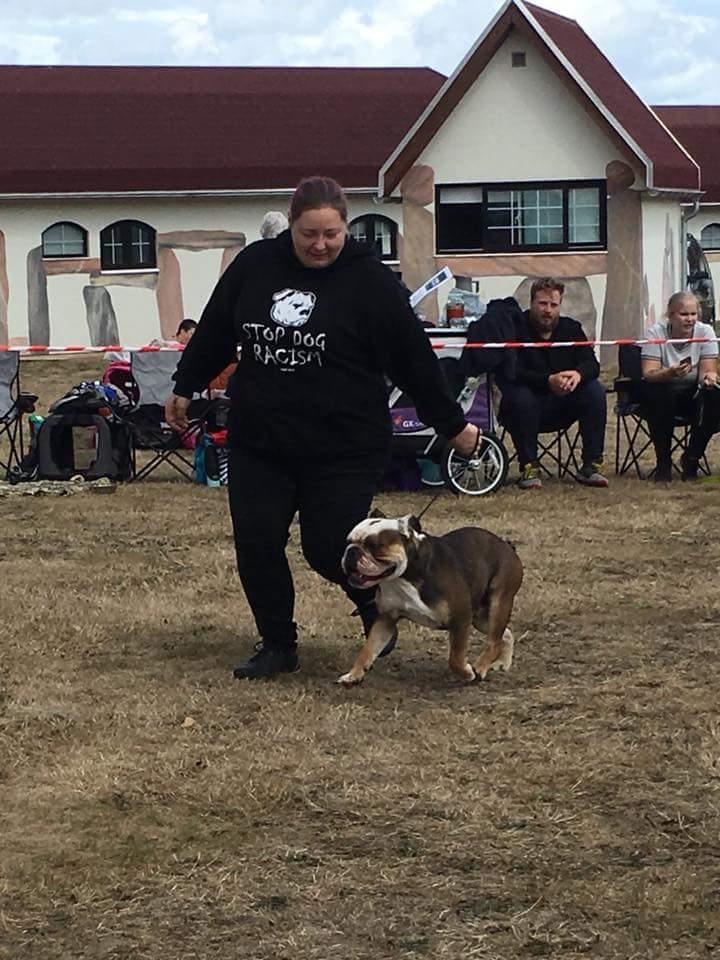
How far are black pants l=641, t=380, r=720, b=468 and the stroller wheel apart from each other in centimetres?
115

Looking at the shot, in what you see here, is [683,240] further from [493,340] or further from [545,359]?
[493,340]

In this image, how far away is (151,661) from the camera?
7.20 meters

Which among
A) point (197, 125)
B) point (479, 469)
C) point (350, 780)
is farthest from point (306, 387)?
point (197, 125)

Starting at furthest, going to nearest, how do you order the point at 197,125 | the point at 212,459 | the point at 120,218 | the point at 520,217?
the point at 197,125, the point at 120,218, the point at 520,217, the point at 212,459

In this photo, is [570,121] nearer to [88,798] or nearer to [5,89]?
[5,89]

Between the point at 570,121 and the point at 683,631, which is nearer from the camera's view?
the point at 683,631

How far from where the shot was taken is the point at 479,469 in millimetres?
12234

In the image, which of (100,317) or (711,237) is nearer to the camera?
(100,317)

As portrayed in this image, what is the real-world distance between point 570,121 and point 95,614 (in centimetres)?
1877

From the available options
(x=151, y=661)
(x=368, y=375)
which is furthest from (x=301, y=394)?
(x=151, y=661)

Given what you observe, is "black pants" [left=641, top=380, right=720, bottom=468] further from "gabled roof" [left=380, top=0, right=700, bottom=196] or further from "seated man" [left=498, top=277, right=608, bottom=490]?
"gabled roof" [left=380, top=0, right=700, bottom=196]

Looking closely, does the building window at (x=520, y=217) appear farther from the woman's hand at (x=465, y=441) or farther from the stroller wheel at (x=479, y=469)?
the woman's hand at (x=465, y=441)

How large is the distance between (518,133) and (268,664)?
1990 cm

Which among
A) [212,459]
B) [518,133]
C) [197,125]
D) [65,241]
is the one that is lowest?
[212,459]
